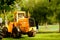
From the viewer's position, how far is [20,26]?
1.34 metres

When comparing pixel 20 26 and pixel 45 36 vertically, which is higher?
pixel 20 26

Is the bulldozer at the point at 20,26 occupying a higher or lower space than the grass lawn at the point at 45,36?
higher

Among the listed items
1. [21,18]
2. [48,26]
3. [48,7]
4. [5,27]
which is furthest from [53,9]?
[5,27]

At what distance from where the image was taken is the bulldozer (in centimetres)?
132

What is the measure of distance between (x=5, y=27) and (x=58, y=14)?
1.86 feet

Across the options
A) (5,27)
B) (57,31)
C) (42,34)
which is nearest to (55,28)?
(57,31)

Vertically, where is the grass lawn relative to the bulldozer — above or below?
below

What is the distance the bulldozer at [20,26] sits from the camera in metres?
1.32

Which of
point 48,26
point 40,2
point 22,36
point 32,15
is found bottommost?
point 22,36

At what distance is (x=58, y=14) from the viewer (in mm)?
1327

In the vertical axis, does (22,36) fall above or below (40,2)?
below

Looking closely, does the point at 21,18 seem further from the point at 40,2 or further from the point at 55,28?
the point at 55,28

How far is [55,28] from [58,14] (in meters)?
0.15

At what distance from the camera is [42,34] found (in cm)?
132
